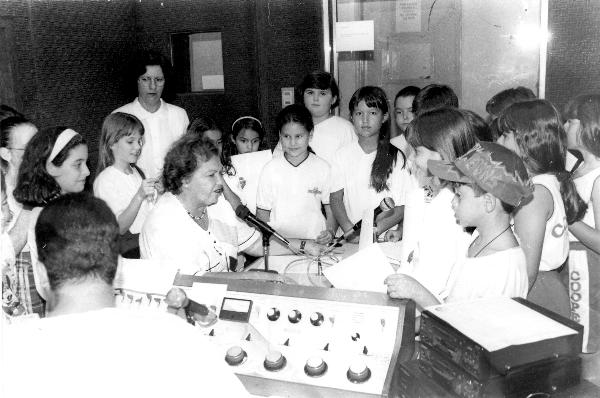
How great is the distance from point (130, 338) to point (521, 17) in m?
3.66

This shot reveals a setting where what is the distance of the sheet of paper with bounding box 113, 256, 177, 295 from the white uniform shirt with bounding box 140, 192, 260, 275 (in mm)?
262

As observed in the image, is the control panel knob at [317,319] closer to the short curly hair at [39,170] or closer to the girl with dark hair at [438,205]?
the girl with dark hair at [438,205]

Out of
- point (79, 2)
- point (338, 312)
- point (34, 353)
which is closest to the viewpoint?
point (34, 353)

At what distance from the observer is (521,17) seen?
151 inches

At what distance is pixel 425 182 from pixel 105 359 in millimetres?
1281

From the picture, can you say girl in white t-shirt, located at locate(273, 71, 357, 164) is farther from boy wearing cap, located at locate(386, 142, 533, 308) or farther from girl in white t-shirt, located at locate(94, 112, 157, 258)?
boy wearing cap, located at locate(386, 142, 533, 308)

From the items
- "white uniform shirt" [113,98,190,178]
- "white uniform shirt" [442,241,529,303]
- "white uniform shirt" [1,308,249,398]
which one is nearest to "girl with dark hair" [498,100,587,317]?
"white uniform shirt" [442,241,529,303]

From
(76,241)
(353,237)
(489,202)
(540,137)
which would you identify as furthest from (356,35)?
(76,241)

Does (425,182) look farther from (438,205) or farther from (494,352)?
(494,352)

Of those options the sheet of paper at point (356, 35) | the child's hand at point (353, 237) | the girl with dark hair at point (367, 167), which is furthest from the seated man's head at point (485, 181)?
the sheet of paper at point (356, 35)

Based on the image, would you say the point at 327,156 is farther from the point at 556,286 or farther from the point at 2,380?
the point at 2,380

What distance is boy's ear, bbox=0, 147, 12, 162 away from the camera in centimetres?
238

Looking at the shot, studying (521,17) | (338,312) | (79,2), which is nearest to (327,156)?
(521,17)

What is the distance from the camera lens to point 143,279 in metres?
1.67
